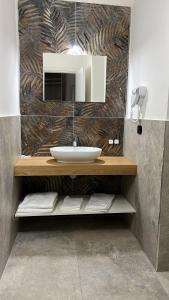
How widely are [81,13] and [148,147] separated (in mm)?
1617

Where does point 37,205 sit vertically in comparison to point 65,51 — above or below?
below

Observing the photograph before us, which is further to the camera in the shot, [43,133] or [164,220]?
[43,133]

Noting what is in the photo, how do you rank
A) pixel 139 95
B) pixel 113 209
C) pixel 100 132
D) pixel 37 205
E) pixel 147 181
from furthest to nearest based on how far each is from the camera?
pixel 100 132, pixel 113 209, pixel 37 205, pixel 139 95, pixel 147 181

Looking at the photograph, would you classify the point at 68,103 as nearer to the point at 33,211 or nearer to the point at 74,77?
the point at 74,77

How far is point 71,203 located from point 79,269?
699 mm

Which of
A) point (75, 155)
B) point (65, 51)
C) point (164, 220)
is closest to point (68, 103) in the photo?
point (65, 51)

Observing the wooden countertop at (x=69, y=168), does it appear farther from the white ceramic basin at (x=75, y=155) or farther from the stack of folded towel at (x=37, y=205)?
the stack of folded towel at (x=37, y=205)

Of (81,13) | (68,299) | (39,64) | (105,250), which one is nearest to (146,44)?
(81,13)

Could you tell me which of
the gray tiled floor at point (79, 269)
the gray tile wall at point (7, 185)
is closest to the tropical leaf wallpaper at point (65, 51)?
the gray tile wall at point (7, 185)

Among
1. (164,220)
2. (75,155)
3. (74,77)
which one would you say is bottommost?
(164,220)

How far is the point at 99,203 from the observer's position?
2600mm

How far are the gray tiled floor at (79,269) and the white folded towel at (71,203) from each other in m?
0.31

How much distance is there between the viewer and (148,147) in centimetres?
219

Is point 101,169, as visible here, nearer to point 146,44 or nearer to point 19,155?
point 19,155
